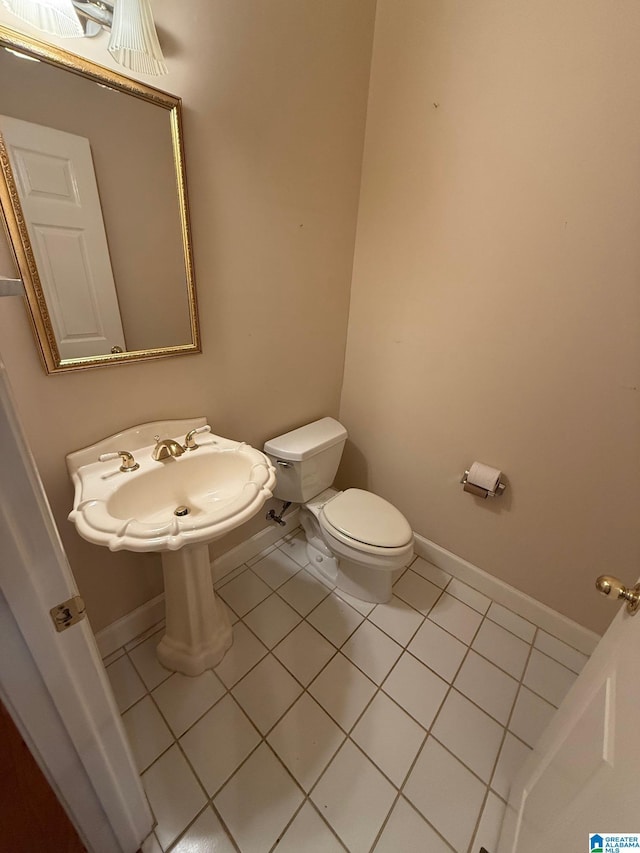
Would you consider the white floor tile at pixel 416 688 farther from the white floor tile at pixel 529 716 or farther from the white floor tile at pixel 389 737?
the white floor tile at pixel 529 716

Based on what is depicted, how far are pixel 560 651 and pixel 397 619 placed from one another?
0.67 meters

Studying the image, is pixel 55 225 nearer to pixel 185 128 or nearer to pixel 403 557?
pixel 185 128

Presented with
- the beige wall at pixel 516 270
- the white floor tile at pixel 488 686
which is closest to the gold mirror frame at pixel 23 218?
the beige wall at pixel 516 270

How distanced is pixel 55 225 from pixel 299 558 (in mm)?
1606

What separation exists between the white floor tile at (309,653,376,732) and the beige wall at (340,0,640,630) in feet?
2.54

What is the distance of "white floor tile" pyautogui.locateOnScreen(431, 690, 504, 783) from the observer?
3.36 ft

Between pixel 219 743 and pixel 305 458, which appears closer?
pixel 219 743

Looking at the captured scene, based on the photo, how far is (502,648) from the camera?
4.49ft

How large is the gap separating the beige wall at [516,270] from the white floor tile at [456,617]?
227mm

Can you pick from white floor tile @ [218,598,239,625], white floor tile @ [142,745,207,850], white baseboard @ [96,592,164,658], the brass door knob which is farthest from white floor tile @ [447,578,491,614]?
white baseboard @ [96,592,164,658]

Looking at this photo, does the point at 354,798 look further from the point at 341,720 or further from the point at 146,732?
the point at 146,732

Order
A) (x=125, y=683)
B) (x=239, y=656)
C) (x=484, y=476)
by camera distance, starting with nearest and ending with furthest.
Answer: (x=125, y=683) → (x=239, y=656) → (x=484, y=476)

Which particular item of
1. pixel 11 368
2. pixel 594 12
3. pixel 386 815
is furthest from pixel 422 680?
pixel 594 12

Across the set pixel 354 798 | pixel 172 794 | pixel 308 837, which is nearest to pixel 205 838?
pixel 172 794
